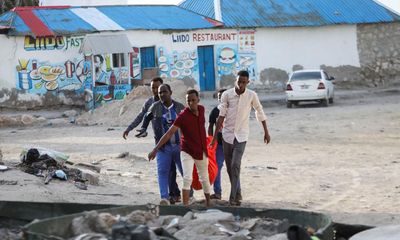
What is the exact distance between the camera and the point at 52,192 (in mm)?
10820

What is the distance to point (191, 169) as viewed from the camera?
9586mm

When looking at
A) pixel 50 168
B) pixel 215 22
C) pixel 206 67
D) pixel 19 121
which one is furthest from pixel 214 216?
pixel 215 22

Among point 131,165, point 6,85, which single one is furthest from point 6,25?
point 131,165

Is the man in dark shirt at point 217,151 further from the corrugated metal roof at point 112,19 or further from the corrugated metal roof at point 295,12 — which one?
the corrugated metal roof at point 295,12

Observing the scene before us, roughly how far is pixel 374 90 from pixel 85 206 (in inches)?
1173

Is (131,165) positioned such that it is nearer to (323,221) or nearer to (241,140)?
A: (241,140)

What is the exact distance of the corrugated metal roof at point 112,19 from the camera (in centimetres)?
3054

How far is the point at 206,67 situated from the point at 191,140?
25.3 m

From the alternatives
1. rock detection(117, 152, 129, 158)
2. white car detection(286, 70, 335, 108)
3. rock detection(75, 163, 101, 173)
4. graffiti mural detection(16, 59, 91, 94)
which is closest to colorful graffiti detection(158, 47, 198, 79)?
graffiti mural detection(16, 59, 91, 94)

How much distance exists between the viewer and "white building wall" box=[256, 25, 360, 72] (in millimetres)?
35875

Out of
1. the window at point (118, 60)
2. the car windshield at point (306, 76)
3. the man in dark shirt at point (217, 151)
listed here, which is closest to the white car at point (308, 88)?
the car windshield at point (306, 76)

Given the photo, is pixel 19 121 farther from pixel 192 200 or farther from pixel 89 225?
pixel 89 225

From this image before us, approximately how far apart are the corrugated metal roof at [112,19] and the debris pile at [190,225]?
79.0 feet

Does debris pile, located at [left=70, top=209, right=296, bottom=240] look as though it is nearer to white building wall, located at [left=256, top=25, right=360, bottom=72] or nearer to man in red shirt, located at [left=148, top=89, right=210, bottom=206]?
man in red shirt, located at [left=148, top=89, right=210, bottom=206]
